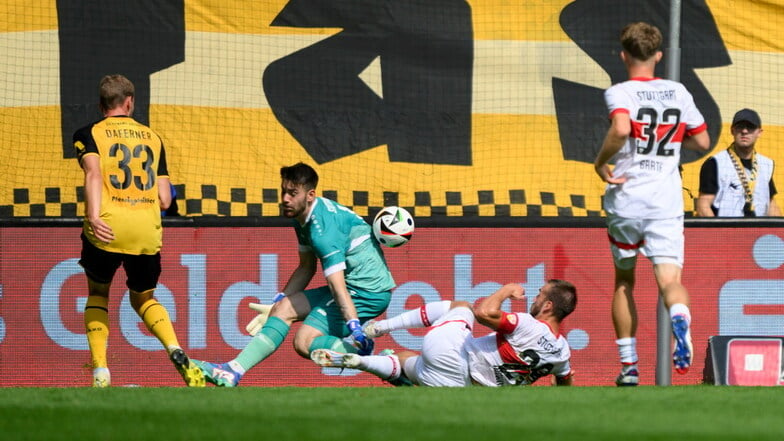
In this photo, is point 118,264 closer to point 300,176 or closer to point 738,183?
point 300,176

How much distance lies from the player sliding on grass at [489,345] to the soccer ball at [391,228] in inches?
19.6

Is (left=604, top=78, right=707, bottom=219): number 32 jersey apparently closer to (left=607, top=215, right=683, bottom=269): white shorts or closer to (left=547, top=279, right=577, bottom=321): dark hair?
(left=607, top=215, right=683, bottom=269): white shorts

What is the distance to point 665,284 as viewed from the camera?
679cm

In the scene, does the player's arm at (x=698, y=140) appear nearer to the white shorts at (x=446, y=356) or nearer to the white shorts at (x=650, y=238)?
the white shorts at (x=650, y=238)

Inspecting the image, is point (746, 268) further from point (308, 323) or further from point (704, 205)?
point (308, 323)

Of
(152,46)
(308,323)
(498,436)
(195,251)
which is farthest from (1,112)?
(498,436)

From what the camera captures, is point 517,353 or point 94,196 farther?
point 517,353

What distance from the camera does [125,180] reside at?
771cm

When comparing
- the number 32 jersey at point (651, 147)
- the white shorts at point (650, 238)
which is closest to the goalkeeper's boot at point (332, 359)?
the white shorts at point (650, 238)

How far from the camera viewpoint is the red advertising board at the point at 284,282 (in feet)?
32.1

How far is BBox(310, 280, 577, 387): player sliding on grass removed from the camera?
25.1 feet

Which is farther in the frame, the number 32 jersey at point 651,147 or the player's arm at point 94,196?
the player's arm at point 94,196

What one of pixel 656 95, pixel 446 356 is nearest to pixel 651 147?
pixel 656 95

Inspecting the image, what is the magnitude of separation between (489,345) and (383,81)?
3.93 meters
